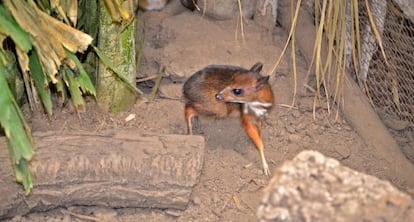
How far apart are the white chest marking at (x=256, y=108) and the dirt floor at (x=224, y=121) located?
23 cm

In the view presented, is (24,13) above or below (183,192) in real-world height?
above

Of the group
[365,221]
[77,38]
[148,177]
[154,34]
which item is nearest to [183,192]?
[148,177]

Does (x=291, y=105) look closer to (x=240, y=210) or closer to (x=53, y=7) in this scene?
(x=240, y=210)

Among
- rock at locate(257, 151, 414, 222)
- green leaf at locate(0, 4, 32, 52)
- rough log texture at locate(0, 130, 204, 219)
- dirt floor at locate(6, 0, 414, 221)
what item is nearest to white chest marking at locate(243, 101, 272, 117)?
dirt floor at locate(6, 0, 414, 221)

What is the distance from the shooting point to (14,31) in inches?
127

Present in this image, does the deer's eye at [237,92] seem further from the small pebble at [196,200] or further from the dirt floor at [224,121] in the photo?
the small pebble at [196,200]

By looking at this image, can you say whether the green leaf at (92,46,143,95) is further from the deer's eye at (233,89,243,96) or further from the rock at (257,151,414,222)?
the rock at (257,151,414,222)

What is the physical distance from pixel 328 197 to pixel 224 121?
6.06 ft

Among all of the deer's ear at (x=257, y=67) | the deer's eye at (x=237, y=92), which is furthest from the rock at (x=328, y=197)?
the deer's ear at (x=257, y=67)

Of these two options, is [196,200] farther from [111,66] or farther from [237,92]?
[111,66]

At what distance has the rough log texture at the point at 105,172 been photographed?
3.46 meters

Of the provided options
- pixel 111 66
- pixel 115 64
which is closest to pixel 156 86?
pixel 115 64

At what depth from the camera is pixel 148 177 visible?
11.5 feet

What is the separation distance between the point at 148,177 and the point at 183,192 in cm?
16
